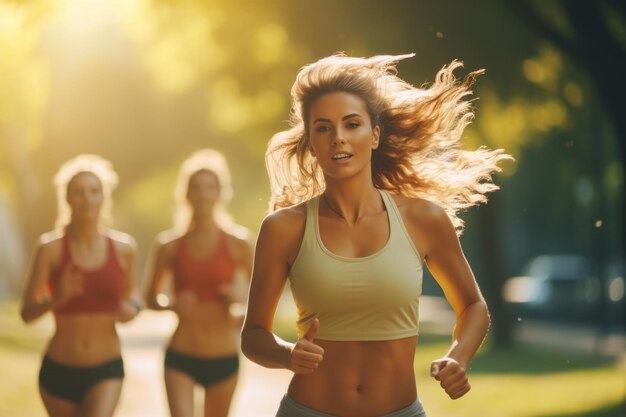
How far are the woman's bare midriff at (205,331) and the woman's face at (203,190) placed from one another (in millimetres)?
782

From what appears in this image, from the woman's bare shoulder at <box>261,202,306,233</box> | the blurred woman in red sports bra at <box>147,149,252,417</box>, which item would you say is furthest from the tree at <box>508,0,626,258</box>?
the woman's bare shoulder at <box>261,202,306,233</box>

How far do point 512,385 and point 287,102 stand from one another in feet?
24.6

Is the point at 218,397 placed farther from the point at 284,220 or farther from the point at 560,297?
the point at 560,297

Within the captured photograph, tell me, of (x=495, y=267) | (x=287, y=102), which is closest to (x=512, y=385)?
(x=495, y=267)

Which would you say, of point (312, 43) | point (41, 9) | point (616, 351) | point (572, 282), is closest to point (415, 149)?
point (41, 9)

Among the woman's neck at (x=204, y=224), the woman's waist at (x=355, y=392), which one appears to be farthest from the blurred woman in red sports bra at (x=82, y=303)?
the woman's waist at (x=355, y=392)

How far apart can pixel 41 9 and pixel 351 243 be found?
8.53 m

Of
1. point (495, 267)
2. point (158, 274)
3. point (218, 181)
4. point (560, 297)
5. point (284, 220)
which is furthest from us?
point (560, 297)

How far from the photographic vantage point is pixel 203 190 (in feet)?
29.1

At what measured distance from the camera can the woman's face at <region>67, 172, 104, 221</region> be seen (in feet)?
26.1

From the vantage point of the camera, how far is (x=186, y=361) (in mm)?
8320

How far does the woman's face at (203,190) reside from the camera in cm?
884

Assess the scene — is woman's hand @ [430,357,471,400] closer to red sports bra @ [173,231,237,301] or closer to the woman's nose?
the woman's nose

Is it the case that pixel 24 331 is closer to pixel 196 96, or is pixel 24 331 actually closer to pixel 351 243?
pixel 196 96
